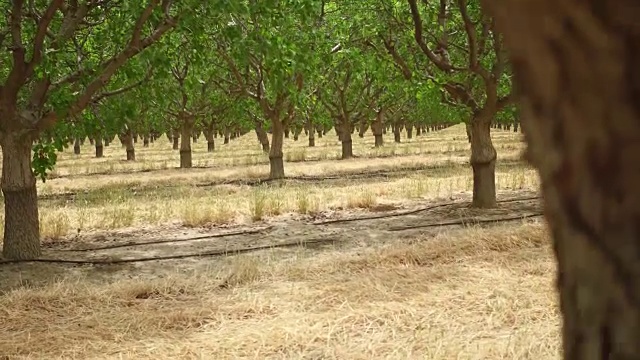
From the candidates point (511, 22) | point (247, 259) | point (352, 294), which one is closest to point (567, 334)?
point (511, 22)

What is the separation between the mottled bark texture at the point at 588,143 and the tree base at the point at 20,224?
791cm

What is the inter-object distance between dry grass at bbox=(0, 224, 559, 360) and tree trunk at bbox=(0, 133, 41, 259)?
171cm

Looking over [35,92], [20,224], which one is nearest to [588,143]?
[35,92]

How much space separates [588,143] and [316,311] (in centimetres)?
467

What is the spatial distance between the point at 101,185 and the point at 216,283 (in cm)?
1352

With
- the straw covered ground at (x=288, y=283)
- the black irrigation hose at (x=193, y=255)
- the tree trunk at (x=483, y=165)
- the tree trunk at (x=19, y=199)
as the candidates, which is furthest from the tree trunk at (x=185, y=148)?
the tree trunk at (x=19, y=199)

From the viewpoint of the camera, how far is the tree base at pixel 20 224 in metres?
7.70

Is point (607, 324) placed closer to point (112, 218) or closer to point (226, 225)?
point (226, 225)

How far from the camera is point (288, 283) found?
20.6 feet

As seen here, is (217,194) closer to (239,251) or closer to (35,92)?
(239,251)

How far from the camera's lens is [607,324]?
0.94m

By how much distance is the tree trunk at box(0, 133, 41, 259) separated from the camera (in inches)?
297

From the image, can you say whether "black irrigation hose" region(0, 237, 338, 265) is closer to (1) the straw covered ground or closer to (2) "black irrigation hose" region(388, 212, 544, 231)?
(1) the straw covered ground

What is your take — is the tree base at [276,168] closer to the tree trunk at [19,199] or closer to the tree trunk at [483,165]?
the tree trunk at [483,165]
